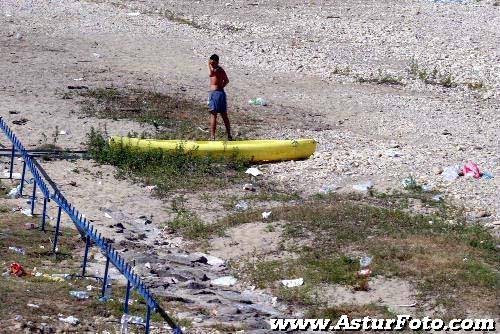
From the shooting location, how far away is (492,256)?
10234 mm

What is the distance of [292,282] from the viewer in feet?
32.2

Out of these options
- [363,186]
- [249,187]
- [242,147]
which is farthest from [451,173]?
[242,147]

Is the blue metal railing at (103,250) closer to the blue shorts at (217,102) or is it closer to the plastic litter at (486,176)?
the blue shorts at (217,102)

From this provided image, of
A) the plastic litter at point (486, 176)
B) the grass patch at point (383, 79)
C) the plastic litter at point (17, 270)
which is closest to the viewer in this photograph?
the plastic litter at point (17, 270)

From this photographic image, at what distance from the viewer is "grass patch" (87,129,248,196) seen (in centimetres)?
1335

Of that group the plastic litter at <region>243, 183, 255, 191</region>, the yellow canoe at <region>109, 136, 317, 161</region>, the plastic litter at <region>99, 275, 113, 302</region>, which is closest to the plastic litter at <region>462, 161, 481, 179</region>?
the yellow canoe at <region>109, 136, 317, 161</region>

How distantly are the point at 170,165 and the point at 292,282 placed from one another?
166 inches

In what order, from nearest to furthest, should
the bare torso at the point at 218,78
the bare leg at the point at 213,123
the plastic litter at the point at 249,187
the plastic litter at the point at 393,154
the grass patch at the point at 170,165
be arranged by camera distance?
the plastic litter at the point at 249,187
the grass patch at the point at 170,165
the plastic litter at the point at 393,154
the bare torso at the point at 218,78
the bare leg at the point at 213,123

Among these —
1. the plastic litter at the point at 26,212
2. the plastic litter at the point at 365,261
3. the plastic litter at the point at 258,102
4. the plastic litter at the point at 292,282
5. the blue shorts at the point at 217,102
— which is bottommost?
the plastic litter at the point at 26,212

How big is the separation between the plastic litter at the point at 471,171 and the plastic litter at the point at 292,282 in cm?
380

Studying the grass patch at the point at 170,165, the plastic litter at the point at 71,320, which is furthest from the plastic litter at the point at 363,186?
the plastic litter at the point at 71,320

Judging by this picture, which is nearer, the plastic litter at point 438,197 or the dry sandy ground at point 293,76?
the plastic litter at point 438,197

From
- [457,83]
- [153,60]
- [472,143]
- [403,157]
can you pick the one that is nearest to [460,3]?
[457,83]

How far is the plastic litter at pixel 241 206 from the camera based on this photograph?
1230cm
